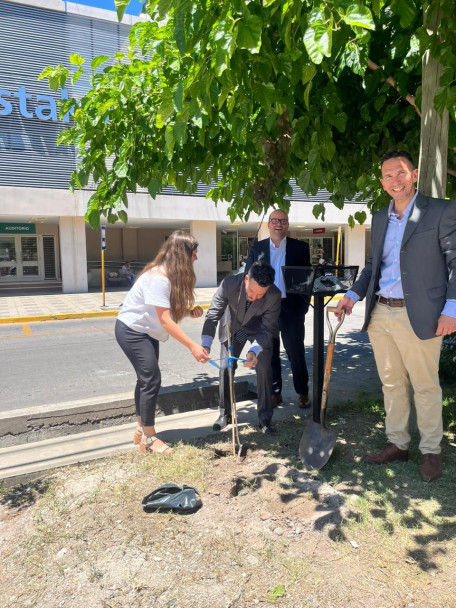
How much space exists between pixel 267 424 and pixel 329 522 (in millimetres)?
1443

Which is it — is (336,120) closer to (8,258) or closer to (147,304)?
(147,304)

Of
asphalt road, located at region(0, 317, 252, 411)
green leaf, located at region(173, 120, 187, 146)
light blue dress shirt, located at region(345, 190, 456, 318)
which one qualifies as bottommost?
asphalt road, located at region(0, 317, 252, 411)

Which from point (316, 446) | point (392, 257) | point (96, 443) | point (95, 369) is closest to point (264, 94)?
point (392, 257)

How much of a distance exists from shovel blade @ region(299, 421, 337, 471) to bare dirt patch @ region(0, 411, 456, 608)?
0.31ft

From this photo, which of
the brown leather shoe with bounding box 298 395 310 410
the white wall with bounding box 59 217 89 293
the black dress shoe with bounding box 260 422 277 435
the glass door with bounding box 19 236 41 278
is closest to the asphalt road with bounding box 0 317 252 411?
the brown leather shoe with bounding box 298 395 310 410

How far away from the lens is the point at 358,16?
6.06ft

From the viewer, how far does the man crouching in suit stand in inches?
158

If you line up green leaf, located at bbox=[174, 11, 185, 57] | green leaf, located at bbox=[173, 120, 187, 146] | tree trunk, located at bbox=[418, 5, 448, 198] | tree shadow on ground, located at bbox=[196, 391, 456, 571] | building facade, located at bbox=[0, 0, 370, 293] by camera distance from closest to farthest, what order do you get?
green leaf, located at bbox=[174, 11, 185, 57] < green leaf, located at bbox=[173, 120, 187, 146] < tree shadow on ground, located at bbox=[196, 391, 456, 571] < tree trunk, located at bbox=[418, 5, 448, 198] < building facade, located at bbox=[0, 0, 370, 293]

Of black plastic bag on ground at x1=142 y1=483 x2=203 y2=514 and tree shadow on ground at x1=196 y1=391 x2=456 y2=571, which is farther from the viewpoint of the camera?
black plastic bag on ground at x1=142 y1=483 x2=203 y2=514

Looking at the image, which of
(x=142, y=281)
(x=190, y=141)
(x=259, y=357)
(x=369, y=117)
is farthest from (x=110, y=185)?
(x=369, y=117)

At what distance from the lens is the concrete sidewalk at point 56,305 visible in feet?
42.9

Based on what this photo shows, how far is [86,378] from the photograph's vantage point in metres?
6.44

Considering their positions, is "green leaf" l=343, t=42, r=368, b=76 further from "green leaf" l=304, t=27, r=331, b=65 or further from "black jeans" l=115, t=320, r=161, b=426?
"black jeans" l=115, t=320, r=161, b=426

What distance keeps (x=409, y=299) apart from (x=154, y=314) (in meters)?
1.83
